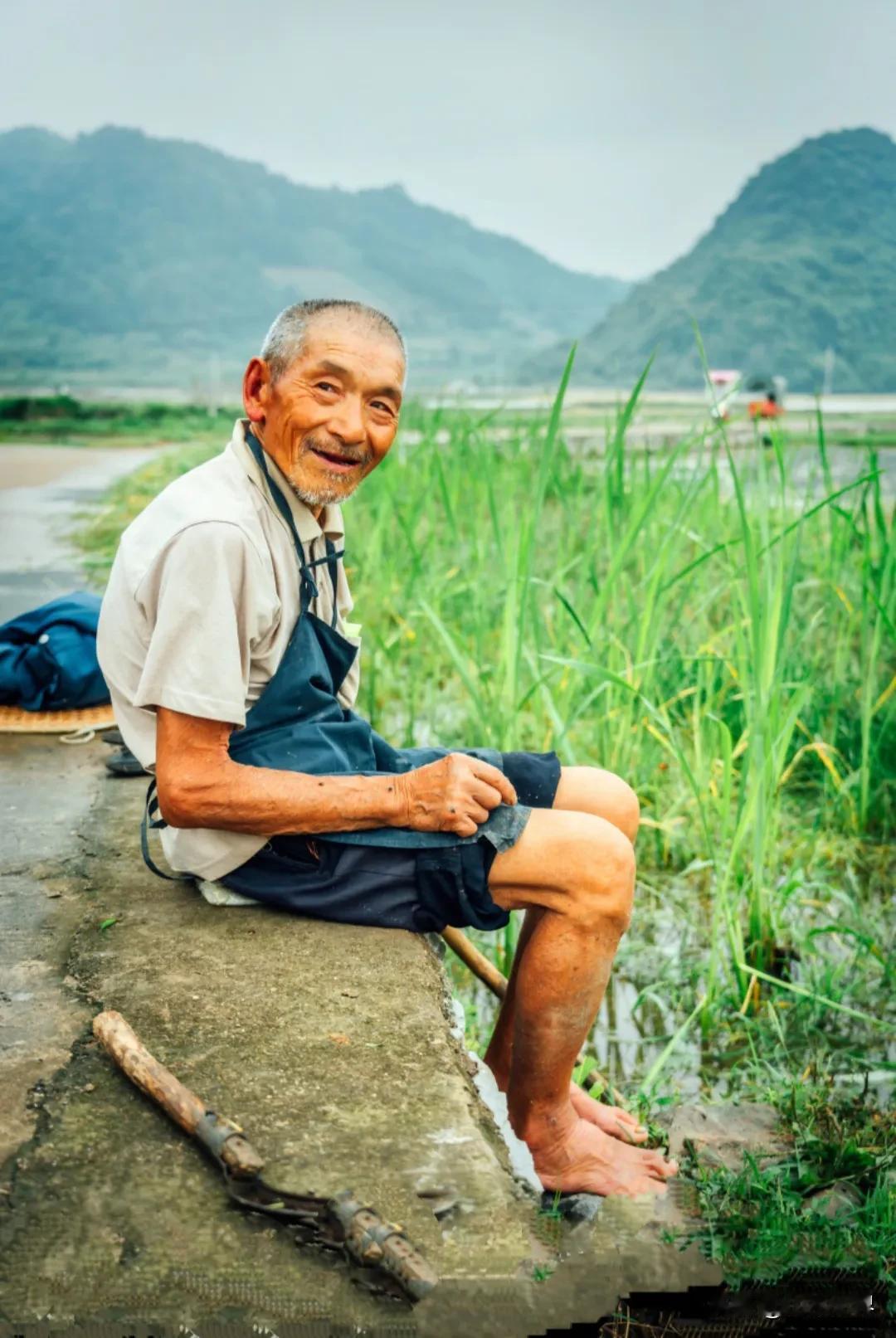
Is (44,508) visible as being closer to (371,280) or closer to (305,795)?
(305,795)

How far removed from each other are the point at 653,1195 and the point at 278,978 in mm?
661

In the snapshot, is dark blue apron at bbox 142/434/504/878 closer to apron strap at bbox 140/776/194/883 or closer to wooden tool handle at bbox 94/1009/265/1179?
apron strap at bbox 140/776/194/883

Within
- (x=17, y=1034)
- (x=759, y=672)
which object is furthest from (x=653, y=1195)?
(x=759, y=672)

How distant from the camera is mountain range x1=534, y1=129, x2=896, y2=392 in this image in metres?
70.6

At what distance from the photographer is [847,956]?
9.71 ft

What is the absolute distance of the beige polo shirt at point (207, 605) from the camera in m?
1.81

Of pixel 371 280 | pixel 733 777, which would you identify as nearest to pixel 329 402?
pixel 733 777

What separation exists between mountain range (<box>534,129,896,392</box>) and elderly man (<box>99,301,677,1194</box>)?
54.3 m

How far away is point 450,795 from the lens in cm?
191

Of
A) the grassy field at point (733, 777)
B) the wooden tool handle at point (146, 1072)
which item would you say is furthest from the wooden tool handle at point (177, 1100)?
the grassy field at point (733, 777)

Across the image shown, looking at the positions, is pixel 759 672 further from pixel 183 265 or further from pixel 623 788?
pixel 183 265

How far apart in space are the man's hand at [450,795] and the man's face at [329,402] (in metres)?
0.47

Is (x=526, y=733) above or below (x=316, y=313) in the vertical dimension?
below

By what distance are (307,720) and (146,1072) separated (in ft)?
2.10
